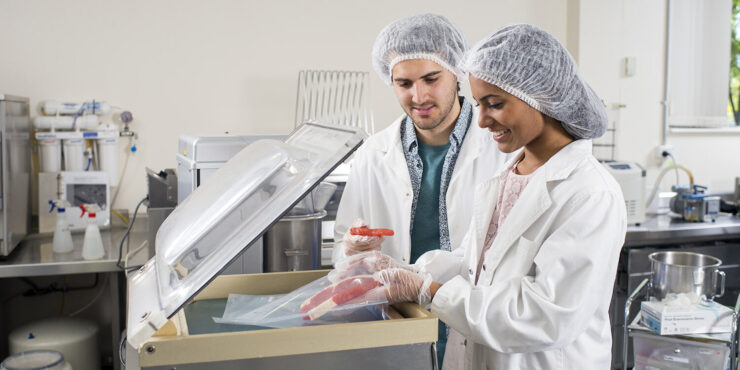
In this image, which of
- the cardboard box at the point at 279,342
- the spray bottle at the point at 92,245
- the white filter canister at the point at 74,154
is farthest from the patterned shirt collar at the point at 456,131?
the white filter canister at the point at 74,154

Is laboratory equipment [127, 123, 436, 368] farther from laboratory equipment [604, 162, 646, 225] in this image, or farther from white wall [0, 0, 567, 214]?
laboratory equipment [604, 162, 646, 225]

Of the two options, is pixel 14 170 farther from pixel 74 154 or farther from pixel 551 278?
pixel 551 278

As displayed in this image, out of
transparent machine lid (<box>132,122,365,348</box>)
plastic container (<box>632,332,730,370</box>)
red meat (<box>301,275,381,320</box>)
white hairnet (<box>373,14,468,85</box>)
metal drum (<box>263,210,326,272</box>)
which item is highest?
white hairnet (<box>373,14,468,85</box>)

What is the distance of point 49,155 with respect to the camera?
3031 mm

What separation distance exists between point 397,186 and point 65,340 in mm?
1761

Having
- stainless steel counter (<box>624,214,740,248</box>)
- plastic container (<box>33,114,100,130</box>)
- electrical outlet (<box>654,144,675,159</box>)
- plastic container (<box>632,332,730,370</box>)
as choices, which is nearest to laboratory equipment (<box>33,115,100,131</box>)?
plastic container (<box>33,114,100,130</box>)

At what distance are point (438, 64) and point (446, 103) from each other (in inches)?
4.7

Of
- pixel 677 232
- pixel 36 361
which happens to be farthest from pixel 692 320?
pixel 36 361

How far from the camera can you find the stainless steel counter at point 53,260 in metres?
2.52

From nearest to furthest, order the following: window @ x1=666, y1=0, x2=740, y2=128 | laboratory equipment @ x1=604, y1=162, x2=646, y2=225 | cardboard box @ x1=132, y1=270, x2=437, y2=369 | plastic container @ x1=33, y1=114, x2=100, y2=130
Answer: cardboard box @ x1=132, y1=270, x2=437, y2=369
plastic container @ x1=33, y1=114, x2=100, y2=130
laboratory equipment @ x1=604, y1=162, x2=646, y2=225
window @ x1=666, y1=0, x2=740, y2=128

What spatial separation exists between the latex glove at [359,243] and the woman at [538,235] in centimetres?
20

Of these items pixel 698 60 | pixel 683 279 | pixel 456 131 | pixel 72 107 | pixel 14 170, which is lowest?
pixel 683 279

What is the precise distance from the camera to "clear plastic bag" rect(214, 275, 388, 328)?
3.48 ft

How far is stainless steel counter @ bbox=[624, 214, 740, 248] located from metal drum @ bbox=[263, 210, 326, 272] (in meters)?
1.79
